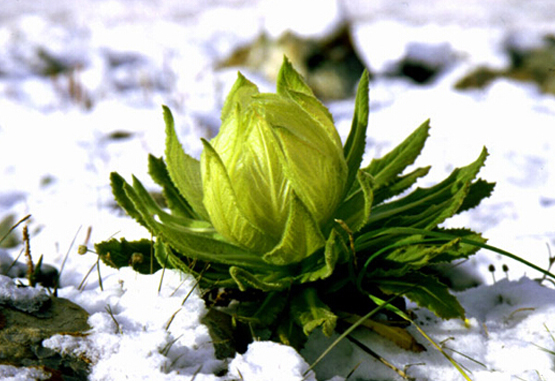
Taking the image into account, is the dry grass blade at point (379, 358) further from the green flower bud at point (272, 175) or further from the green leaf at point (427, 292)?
the green flower bud at point (272, 175)

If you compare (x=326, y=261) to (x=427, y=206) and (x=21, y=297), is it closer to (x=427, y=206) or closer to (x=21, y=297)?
(x=427, y=206)

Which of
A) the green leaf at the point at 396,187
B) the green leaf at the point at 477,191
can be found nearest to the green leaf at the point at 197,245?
the green leaf at the point at 396,187

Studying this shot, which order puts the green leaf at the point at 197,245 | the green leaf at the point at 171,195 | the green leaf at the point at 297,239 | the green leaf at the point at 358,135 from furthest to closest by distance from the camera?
the green leaf at the point at 171,195 → the green leaf at the point at 358,135 → the green leaf at the point at 197,245 → the green leaf at the point at 297,239

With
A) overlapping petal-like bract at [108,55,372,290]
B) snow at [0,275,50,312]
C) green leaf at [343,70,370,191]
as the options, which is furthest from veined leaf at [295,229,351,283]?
snow at [0,275,50,312]

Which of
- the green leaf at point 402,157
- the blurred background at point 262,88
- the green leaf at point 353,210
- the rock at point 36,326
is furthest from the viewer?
the blurred background at point 262,88

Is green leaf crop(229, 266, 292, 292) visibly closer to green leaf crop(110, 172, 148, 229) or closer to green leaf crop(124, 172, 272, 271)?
green leaf crop(124, 172, 272, 271)

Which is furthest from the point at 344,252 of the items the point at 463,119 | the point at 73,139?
the point at 463,119

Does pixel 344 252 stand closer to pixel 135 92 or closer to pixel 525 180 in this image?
pixel 525 180
